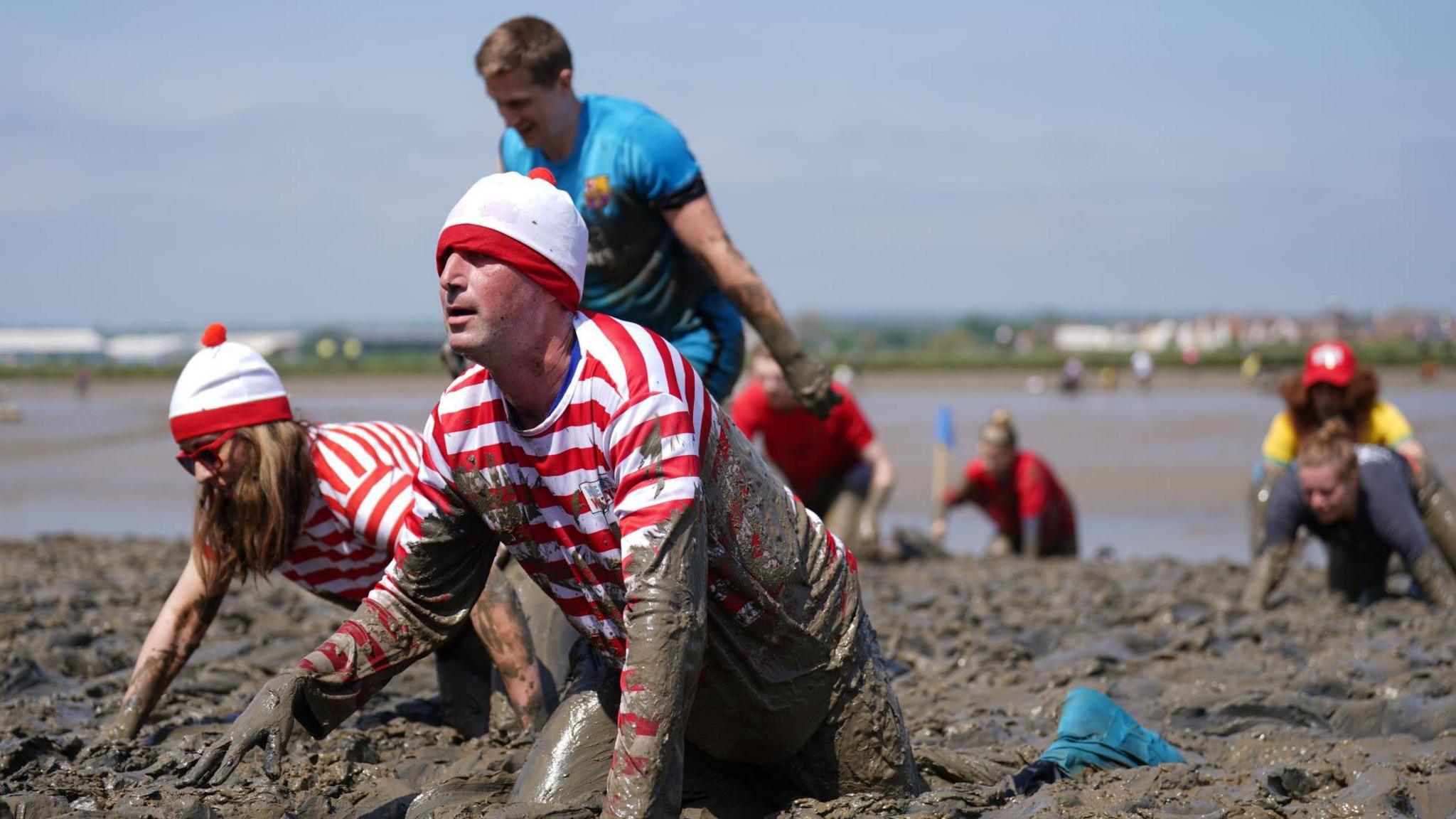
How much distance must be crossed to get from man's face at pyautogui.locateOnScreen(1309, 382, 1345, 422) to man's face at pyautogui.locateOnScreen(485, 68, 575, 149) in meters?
4.95

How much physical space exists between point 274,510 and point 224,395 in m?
0.35

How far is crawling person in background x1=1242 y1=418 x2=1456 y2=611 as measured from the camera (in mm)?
7285

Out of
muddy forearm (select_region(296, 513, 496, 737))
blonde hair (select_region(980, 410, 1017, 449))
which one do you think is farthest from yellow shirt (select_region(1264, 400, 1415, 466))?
muddy forearm (select_region(296, 513, 496, 737))

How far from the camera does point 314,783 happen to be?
3922mm

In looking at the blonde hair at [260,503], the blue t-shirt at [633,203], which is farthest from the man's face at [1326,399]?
the blonde hair at [260,503]

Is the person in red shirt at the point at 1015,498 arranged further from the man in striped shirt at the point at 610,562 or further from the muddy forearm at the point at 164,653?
the man in striped shirt at the point at 610,562

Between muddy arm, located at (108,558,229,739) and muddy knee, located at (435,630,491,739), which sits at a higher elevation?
muddy arm, located at (108,558,229,739)

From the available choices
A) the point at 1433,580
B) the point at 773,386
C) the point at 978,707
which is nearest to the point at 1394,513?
the point at 1433,580

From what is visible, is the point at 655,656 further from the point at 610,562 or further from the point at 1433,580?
the point at 1433,580

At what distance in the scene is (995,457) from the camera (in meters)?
11.4

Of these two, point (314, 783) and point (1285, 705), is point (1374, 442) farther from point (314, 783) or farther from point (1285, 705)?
point (314, 783)

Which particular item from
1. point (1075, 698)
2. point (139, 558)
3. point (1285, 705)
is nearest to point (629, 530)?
point (1075, 698)

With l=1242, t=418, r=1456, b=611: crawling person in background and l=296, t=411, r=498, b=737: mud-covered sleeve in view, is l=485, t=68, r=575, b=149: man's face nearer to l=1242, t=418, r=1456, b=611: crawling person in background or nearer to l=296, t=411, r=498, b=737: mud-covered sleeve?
l=296, t=411, r=498, b=737: mud-covered sleeve

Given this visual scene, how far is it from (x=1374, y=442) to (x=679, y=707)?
6512mm
